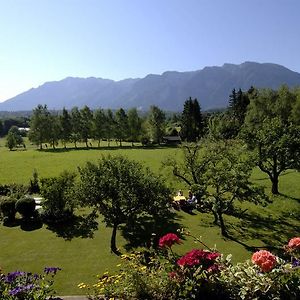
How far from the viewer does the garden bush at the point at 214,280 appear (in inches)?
261

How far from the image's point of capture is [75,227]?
89.0 ft

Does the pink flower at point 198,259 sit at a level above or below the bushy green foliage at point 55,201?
above

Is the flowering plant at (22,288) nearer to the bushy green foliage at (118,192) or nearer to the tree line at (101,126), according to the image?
the bushy green foliage at (118,192)

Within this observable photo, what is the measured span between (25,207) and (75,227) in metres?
4.59

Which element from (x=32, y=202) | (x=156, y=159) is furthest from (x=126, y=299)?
(x=156, y=159)

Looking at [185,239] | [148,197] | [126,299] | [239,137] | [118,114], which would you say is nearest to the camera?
[126,299]

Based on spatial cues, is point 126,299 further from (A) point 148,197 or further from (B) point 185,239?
(B) point 185,239

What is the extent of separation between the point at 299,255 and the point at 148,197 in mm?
15317

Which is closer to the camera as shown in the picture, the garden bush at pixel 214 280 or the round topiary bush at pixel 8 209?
the garden bush at pixel 214 280

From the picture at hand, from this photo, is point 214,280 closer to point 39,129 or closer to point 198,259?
point 198,259

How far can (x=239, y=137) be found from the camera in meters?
36.9

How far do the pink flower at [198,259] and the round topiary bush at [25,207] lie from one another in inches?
924

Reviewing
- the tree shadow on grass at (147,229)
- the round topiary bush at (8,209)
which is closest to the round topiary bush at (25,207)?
the round topiary bush at (8,209)

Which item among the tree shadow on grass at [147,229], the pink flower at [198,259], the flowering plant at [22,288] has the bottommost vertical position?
the tree shadow on grass at [147,229]
